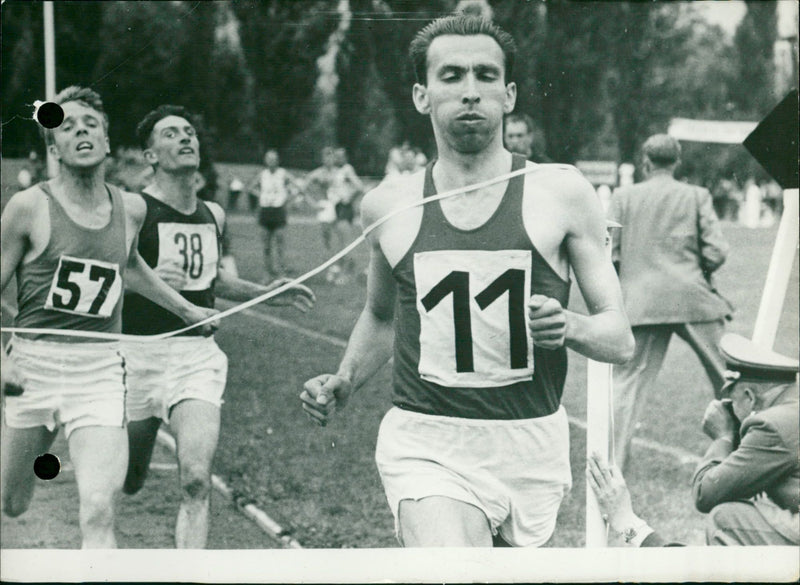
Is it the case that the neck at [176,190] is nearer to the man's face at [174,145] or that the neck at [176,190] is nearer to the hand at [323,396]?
the man's face at [174,145]

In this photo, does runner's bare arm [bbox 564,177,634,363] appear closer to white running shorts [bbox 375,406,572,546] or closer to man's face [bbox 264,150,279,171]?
white running shorts [bbox 375,406,572,546]

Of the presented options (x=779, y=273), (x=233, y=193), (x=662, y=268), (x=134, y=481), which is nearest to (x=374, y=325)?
(x=233, y=193)

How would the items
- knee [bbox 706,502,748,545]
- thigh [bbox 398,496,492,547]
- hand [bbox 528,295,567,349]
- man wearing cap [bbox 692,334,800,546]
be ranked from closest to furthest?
hand [bbox 528,295,567,349] < thigh [bbox 398,496,492,547] < man wearing cap [bbox 692,334,800,546] < knee [bbox 706,502,748,545]

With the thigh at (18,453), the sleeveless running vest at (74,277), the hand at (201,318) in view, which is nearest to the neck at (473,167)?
the hand at (201,318)

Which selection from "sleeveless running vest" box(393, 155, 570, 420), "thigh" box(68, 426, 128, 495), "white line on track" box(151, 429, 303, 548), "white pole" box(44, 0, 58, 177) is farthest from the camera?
"white line on track" box(151, 429, 303, 548)

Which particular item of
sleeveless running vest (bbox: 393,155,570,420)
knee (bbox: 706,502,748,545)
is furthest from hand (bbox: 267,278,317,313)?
knee (bbox: 706,502,748,545)

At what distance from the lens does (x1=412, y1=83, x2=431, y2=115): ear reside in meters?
3.81

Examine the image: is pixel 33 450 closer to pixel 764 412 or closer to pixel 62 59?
pixel 62 59

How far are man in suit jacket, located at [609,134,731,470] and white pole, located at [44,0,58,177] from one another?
93.6 inches

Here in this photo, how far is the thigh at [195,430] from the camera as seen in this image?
3.91 m

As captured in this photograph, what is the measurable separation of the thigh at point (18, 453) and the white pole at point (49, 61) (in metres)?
1.00

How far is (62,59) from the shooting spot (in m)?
4.02

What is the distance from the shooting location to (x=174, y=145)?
4.18 meters

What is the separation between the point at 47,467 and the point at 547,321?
2176 mm
